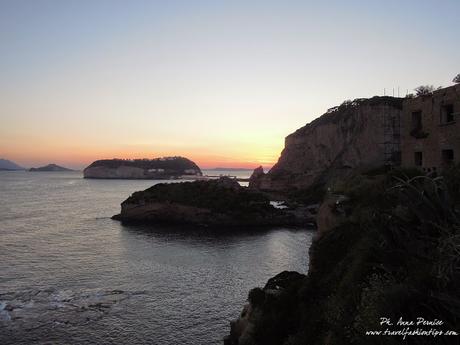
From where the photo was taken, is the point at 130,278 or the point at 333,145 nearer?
the point at 130,278

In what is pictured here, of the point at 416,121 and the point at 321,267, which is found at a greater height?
the point at 416,121

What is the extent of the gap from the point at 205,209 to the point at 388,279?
6763 centimetres

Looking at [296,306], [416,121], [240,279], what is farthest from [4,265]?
[416,121]

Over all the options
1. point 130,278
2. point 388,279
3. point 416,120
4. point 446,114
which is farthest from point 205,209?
point 388,279

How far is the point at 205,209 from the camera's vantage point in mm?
76750

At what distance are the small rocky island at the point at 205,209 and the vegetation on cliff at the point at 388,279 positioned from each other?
55.1 meters

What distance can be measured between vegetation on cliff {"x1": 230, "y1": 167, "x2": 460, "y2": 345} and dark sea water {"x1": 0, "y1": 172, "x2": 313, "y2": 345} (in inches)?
376

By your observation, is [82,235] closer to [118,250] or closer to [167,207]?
[118,250]

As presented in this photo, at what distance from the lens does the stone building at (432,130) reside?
22.4m

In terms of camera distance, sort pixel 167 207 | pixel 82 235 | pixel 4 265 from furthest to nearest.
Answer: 1. pixel 167 207
2. pixel 82 235
3. pixel 4 265

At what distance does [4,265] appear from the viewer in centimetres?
4203

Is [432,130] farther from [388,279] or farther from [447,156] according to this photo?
[388,279]

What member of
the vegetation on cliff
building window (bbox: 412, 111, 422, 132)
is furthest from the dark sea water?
building window (bbox: 412, 111, 422, 132)

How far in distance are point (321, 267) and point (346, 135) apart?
3575 inches
